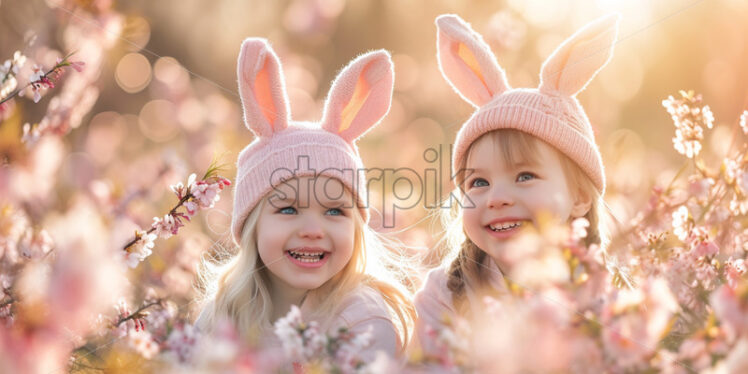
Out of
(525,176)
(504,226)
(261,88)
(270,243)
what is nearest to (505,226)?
(504,226)

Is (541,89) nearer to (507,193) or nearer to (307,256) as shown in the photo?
(507,193)

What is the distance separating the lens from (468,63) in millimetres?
2195

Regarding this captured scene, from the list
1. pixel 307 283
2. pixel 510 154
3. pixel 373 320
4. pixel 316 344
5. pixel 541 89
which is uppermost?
pixel 541 89

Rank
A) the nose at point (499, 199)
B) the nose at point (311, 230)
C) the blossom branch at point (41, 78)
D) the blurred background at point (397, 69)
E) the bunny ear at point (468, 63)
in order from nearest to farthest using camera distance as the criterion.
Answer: the blossom branch at point (41, 78) → the nose at point (499, 199) → the nose at point (311, 230) → the bunny ear at point (468, 63) → the blurred background at point (397, 69)

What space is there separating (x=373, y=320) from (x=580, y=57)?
93 centimetres

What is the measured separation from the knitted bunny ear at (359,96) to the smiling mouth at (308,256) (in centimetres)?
38

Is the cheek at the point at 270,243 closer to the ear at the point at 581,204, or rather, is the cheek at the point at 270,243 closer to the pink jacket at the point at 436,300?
the pink jacket at the point at 436,300

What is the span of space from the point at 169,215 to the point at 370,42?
345cm

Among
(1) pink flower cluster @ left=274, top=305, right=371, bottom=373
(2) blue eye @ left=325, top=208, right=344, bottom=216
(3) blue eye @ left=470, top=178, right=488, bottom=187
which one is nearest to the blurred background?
(2) blue eye @ left=325, top=208, right=344, bottom=216

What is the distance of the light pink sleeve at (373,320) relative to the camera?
2.00 m

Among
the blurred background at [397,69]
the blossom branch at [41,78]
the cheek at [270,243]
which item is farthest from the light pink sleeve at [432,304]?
the blossom branch at [41,78]

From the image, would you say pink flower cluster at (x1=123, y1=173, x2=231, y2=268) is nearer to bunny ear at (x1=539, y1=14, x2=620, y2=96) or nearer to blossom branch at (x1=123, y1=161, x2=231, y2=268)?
blossom branch at (x1=123, y1=161, x2=231, y2=268)

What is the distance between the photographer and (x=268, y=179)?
211 centimetres

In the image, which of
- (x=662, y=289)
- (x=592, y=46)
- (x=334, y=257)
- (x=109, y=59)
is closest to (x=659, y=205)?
(x=592, y=46)
